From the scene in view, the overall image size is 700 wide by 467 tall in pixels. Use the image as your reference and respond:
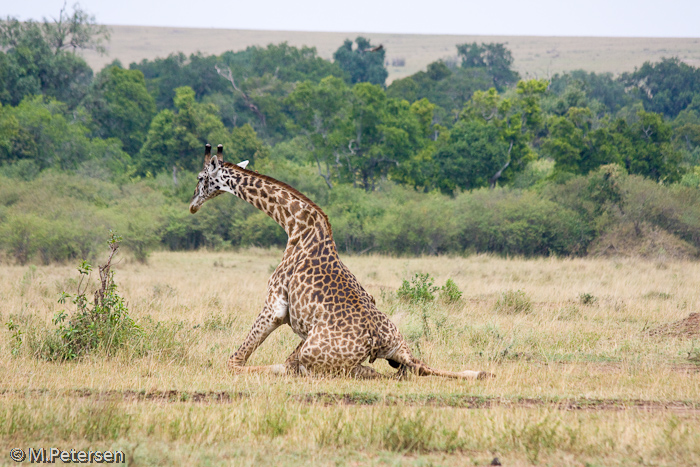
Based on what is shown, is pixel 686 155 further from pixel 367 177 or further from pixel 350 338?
pixel 350 338

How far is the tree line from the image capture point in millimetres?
30484

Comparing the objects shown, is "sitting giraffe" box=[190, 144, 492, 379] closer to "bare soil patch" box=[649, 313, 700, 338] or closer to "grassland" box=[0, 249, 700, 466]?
"grassland" box=[0, 249, 700, 466]

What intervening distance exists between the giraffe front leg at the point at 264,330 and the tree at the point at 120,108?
44462 millimetres

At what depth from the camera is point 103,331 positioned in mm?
8383

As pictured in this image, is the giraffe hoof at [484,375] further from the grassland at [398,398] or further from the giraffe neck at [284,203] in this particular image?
the giraffe neck at [284,203]

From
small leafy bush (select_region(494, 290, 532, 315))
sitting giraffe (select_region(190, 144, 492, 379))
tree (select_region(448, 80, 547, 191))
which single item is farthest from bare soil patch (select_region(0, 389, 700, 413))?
tree (select_region(448, 80, 547, 191))

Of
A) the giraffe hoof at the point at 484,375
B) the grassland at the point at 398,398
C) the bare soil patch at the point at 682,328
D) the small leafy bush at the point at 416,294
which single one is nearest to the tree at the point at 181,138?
the small leafy bush at the point at 416,294

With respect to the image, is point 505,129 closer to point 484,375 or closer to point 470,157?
point 470,157

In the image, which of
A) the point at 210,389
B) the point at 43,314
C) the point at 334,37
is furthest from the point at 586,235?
the point at 334,37

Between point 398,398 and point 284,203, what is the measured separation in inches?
104

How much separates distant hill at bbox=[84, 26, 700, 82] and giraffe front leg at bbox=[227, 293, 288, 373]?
104337 millimetres

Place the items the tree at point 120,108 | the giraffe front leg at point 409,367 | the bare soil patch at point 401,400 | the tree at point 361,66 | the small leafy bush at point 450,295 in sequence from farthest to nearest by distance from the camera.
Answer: the tree at point 361,66, the tree at point 120,108, the small leafy bush at point 450,295, the giraffe front leg at point 409,367, the bare soil patch at point 401,400

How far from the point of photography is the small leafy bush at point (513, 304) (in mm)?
12859

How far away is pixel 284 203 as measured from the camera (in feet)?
25.6
